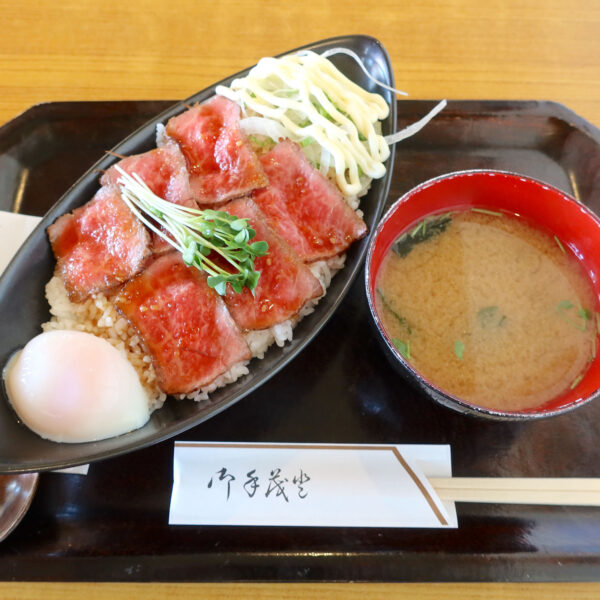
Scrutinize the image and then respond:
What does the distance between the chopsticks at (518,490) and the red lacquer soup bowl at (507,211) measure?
0.82 ft

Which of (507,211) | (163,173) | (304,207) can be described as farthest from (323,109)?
(507,211)

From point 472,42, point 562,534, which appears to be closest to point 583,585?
point 562,534

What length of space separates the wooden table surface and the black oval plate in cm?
61

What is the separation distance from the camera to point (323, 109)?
172 centimetres

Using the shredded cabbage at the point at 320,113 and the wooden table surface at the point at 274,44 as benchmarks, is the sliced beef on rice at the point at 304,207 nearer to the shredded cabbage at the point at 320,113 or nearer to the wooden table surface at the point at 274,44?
the shredded cabbage at the point at 320,113

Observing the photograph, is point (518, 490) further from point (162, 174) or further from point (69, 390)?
point (162, 174)

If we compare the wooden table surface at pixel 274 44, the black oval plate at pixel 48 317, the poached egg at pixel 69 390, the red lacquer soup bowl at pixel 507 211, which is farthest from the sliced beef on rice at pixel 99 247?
the wooden table surface at pixel 274 44

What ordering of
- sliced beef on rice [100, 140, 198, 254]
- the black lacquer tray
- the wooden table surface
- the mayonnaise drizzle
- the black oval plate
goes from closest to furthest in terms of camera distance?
the black oval plate
the black lacquer tray
sliced beef on rice [100, 140, 198, 254]
the mayonnaise drizzle
the wooden table surface

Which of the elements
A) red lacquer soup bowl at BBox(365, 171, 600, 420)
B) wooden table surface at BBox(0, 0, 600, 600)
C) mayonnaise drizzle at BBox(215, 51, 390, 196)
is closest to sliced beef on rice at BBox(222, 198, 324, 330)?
red lacquer soup bowl at BBox(365, 171, 600, 420)

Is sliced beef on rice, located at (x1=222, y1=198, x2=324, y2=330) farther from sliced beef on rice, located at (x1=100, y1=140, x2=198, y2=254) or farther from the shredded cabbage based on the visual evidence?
the shredded cabbage

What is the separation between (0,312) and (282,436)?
890 millimetres

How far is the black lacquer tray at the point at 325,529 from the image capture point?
139 centimetres

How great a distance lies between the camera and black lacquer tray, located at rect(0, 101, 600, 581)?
1.39 meters

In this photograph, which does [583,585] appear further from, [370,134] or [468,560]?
[370,134]
